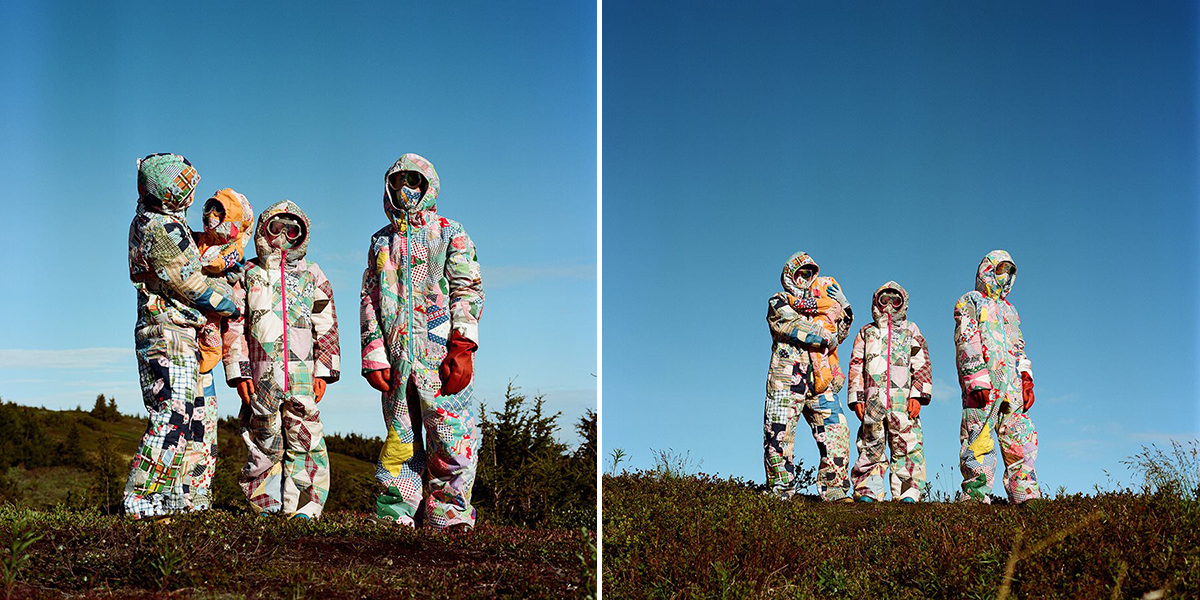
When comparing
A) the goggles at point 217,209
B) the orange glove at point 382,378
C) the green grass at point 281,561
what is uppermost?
the goggles at point 217,209

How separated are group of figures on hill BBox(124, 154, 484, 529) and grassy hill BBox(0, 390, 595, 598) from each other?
401 millimetres

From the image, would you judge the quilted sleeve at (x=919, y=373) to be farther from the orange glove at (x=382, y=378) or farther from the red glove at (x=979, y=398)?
the orange glove at (x=382, y=378)

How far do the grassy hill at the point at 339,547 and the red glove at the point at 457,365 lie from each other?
1.04 metres

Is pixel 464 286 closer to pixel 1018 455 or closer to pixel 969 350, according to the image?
pixel 969 350

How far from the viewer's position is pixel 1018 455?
12.7 metres

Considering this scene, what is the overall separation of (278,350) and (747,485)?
17.0ft

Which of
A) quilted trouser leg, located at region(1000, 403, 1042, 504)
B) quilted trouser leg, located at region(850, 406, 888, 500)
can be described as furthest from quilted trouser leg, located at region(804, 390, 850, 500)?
quilted trouser leg, located at region(1000, 403, 1042, 504)

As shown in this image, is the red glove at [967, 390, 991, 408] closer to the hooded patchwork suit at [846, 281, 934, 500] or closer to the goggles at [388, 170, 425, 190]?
the hooded patchwork suit at [846, 281, 934, 500]

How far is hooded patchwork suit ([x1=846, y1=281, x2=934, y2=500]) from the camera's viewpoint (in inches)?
540

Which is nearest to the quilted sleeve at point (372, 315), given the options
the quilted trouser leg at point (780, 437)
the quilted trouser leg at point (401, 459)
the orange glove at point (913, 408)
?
the quilted trouser leg at point (401, 459)

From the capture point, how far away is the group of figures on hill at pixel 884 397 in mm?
12445

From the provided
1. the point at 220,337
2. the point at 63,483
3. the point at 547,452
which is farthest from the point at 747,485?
the point at 63,483

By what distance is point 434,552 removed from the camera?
24.1 feet

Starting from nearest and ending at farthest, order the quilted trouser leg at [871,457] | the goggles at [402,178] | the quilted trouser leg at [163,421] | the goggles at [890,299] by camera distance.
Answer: the quilted trouser leg at [163,421] → the goggles at [402,178] → the quilted trouser leg at [871,457] → the goggles at [890,299]
